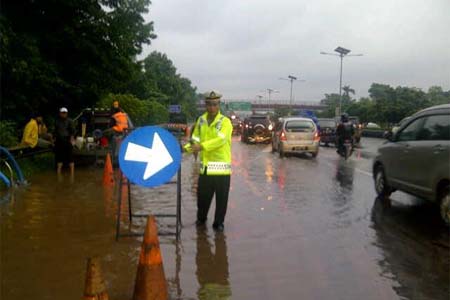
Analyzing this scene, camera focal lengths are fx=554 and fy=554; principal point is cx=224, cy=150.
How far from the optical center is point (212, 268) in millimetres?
5762

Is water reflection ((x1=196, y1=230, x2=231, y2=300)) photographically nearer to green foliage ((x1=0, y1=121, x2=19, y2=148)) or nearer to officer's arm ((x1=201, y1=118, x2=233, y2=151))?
officer's arm ((x1=201, y1=118, x2=233, y2=151))

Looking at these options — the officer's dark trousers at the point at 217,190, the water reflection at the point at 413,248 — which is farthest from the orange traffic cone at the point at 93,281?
the officer's dark trousers at the point at 217,190

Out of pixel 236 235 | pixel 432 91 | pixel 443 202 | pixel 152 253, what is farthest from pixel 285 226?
pixel 432 91

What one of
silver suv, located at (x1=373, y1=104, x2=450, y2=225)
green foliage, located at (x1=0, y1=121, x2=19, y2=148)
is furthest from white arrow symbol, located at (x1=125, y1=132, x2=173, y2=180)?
green foliage, located at (x1=0, y1=121, x2=19, y2=148)

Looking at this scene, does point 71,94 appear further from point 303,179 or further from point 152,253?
point 152,253

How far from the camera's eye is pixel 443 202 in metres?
8.05

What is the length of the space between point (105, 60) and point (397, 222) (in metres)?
12.6

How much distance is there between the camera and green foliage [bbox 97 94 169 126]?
109 feet

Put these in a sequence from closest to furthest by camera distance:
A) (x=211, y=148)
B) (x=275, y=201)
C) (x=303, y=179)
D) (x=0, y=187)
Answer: (x=211, y=148) < (x=275, y=201) < (x=0, y=187) < (x=303, y=179)

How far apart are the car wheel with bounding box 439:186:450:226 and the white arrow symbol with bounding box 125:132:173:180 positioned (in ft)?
14.0

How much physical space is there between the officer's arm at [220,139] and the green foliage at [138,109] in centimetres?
2040

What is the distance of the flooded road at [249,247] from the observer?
16.9ft

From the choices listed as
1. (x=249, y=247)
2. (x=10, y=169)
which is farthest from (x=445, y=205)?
(x=10, y=169)

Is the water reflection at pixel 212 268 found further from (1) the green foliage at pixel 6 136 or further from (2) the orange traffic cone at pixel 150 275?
(1) the green foliage at pixel 6 136
